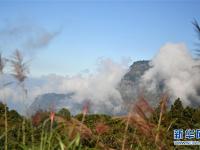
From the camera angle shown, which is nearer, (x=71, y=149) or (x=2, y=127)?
(x=71, y=149)

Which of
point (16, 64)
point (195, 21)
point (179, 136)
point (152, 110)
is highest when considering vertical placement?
point (195, 21)

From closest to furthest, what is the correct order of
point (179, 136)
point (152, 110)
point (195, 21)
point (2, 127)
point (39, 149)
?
point (152, 110) → point (39, 149) → point (2, 127) → point (195, 21) → point (179, 136)

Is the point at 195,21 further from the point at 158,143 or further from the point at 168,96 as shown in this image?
the point at 158,143

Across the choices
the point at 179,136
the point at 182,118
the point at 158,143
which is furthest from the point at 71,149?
the point at 182,118

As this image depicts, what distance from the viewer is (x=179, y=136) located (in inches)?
778

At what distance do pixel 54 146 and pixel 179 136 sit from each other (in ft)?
45.0

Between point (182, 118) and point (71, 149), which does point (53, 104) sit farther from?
point (182, 118)

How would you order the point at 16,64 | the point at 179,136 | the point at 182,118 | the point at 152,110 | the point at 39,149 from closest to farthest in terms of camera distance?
the point at 152,110
the point at 39,149
the point at 16,64
the point at 179,136
the point at 182,118

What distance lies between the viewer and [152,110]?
636 cm

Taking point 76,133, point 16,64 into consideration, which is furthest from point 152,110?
point 16,64

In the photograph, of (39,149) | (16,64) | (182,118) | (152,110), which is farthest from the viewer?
(182,118)

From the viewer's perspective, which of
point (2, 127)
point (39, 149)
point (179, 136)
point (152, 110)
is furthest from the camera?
point (179, 136)

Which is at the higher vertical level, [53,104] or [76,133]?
[53,104]

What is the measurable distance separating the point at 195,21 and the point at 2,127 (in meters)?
4.69
